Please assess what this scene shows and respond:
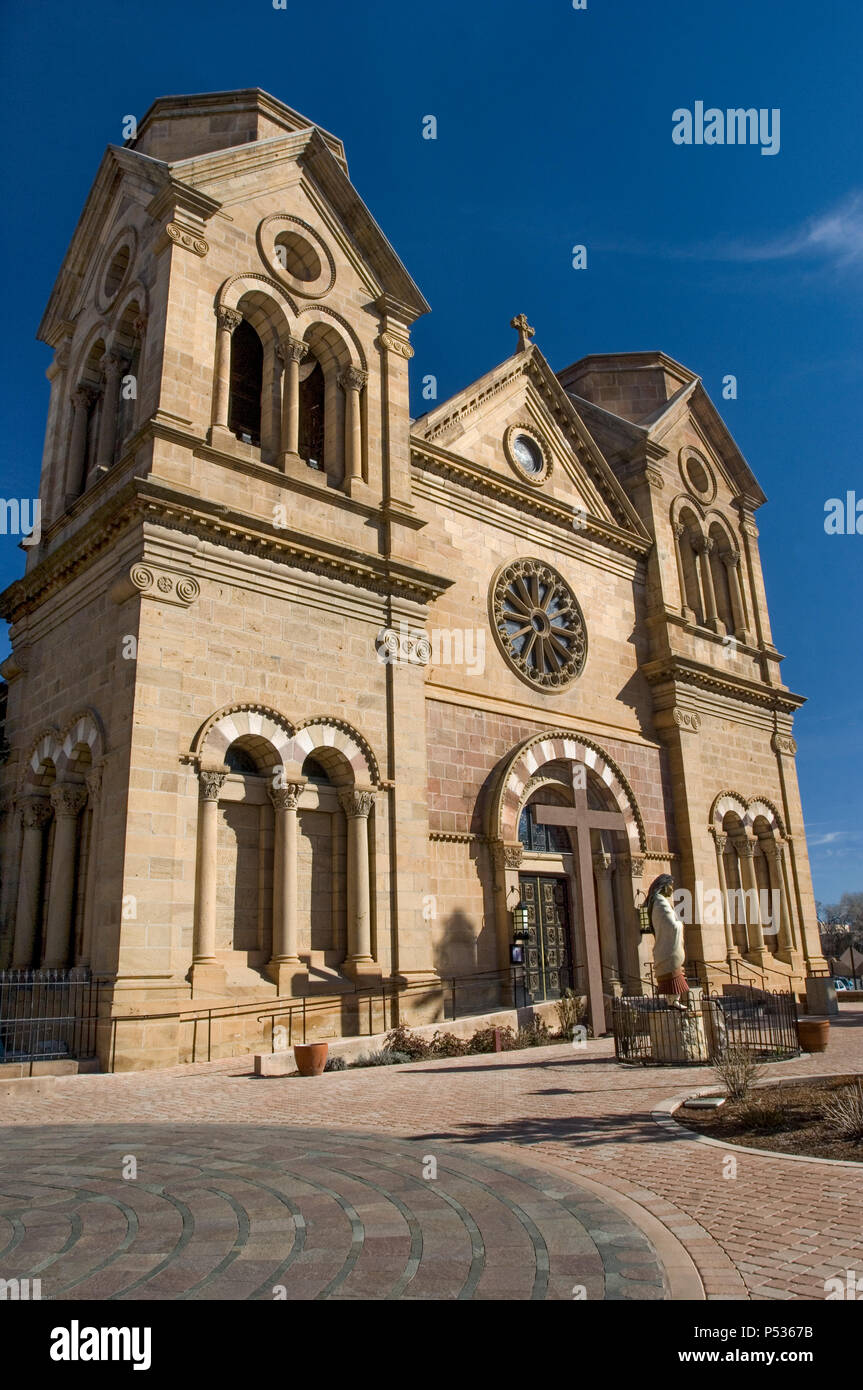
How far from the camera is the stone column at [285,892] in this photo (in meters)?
16.0

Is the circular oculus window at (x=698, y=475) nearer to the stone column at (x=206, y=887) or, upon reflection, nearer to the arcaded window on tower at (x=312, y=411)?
the arcaded window on tower at (x=312, y=411)

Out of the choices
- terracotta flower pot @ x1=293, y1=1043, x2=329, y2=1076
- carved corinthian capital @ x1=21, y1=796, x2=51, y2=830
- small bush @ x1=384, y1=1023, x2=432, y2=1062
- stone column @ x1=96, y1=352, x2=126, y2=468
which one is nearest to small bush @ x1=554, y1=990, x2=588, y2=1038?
small bush @ x1=384, y1=1023, x2=432, y2=1062

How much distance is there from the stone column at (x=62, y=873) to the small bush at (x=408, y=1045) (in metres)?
6.11

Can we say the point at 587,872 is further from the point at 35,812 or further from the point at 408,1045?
Result: the point at 35,812

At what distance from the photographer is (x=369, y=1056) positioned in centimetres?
Result: 1470

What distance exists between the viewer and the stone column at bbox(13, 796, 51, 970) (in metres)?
17.7

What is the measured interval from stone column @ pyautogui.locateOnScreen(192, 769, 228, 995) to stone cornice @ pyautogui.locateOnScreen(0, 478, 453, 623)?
4457 millimetres

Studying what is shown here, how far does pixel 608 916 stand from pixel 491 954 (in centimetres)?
437

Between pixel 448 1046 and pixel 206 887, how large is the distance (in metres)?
4.78

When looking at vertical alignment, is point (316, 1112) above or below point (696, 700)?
below

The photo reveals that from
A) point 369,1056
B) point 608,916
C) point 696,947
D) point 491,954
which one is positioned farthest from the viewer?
point 696,947
